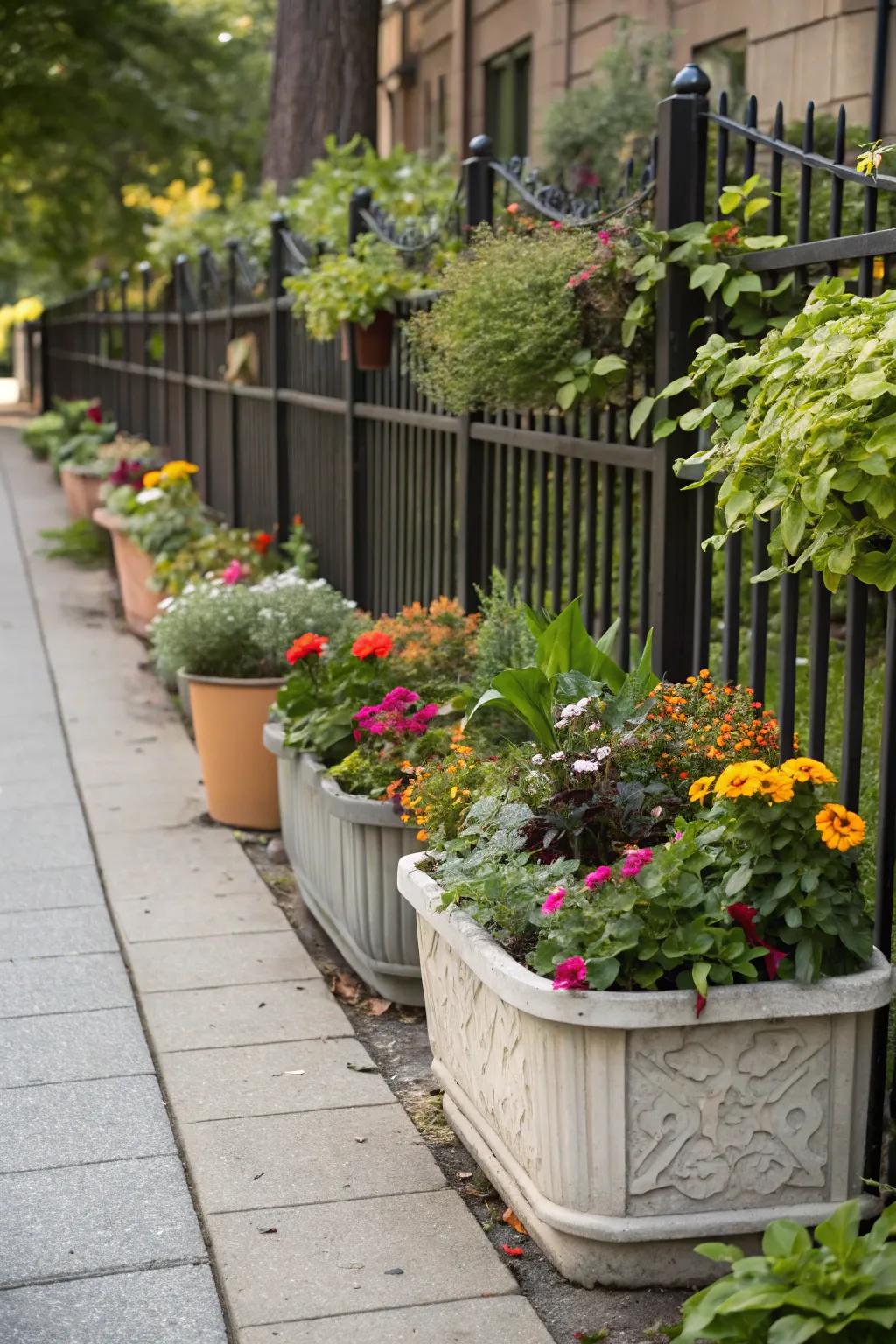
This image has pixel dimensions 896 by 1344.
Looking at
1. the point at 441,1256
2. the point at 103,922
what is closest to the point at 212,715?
the point at 103,922

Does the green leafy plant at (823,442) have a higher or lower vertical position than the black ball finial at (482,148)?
lower

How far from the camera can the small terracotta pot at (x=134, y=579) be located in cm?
988

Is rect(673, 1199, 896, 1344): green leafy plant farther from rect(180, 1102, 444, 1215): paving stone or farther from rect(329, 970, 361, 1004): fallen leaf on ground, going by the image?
rect(329, 970, 361, 1004): fallen leaf on ground

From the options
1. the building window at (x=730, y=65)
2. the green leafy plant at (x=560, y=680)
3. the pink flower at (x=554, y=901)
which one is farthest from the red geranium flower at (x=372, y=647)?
Answer: the building window at (x=730, y=65)

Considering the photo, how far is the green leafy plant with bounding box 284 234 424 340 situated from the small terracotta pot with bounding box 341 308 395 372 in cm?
4

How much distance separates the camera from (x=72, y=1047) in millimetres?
4242

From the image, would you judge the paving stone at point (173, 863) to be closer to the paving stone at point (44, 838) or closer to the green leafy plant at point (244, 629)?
the paving stone at point (44, 838)

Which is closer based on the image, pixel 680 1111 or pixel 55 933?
pixel 680 1111

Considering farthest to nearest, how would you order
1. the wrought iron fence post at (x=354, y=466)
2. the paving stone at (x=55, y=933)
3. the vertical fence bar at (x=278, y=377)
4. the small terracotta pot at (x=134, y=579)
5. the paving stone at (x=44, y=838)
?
1. the small terracotta pot at (x=134, y=579)
2. the vertical fence bar at (x=278, y=377)
3. the wrought iron fence post at (x=354, y=466)
4. the paving stone at (x=44, y=838)
5. the paving stone at (x=55, y=933)

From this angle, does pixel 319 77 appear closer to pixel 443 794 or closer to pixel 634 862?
pixel 443 794

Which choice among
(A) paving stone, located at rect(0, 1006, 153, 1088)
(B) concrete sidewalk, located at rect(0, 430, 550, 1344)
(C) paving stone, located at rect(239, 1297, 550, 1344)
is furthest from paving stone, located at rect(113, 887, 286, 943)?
(C) paving stone, located at rect(239, 1297, 550, 1344)

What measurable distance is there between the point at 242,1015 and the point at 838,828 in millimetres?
2150

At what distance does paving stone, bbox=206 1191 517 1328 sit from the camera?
3033mm

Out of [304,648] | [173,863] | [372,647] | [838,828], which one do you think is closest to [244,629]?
[173,863]
